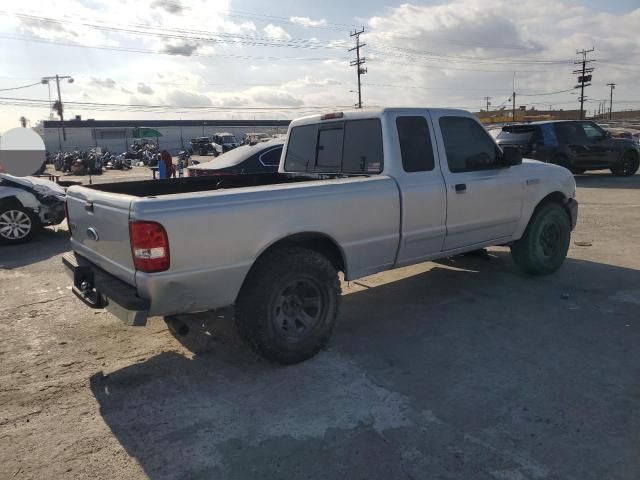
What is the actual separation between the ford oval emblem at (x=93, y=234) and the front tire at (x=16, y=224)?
6.13 meters

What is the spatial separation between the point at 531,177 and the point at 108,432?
4828 millimetres

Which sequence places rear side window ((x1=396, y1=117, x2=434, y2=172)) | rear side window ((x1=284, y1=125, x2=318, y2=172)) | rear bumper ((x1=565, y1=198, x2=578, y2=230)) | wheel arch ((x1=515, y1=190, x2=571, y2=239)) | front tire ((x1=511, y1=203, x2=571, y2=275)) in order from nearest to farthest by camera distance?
rear side window ((x1=396, y1=117, x2=434, y2=172))
rear side window ((x1=284, y1=125, x2=318, y2=172))
wheel arch ((x1=515, y1=190, x2=571, y2=239))
front tire ((x1=511, y1=203, x2=571, y2=275))
rear bumper ((x1=565, y1=198, x2=578, y2=230))

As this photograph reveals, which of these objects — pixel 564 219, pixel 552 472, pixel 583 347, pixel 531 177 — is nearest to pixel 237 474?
pixel 552 472

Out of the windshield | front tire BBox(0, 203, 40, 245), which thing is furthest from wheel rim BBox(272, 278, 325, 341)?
front tire BBox(0, 203, 40, 245)

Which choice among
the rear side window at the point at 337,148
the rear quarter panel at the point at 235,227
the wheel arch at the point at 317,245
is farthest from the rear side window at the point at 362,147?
the wheel arch at the point at 317,245

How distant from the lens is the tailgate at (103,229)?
11.0 feet

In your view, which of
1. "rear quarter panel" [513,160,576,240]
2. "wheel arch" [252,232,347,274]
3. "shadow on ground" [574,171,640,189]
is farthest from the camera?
"shadow on ground" [574,171,640,189]

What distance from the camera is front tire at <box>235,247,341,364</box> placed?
365cm

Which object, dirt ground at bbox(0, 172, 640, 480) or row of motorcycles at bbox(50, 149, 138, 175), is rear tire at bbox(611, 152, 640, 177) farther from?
row of motorcycles at bbox(50, 149, 138, 175)

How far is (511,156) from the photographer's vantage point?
5234mm

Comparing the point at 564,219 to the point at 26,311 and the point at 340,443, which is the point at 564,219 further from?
the point at 26,311

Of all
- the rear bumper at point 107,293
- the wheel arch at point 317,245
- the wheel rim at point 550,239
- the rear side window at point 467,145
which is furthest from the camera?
the wheel rim at point 550,239

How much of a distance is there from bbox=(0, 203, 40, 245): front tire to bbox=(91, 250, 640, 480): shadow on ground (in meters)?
5.93

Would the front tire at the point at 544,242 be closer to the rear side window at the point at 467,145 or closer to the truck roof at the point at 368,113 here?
the rear side window at the point at 467,145
